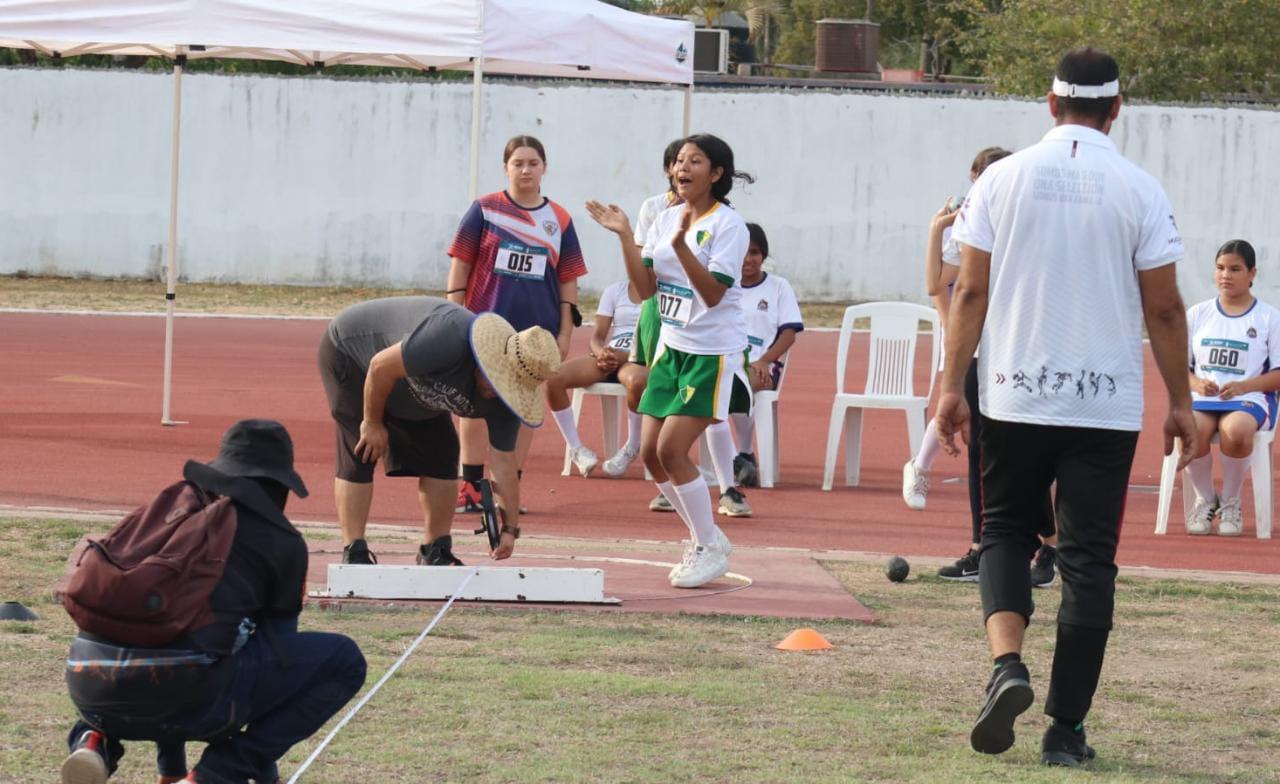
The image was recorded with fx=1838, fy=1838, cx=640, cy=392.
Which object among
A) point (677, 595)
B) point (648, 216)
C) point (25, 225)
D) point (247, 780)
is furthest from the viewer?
point (25, 225)

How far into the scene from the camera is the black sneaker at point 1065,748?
530 cm

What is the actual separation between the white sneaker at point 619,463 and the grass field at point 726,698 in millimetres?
3915

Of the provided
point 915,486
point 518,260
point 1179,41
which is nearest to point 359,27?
point 518,260

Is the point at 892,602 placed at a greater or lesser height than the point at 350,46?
lesser

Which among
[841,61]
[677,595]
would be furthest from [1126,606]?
[841,61]

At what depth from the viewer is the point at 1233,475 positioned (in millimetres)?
10469

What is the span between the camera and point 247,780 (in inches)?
181

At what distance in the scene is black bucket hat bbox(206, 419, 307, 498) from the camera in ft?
14.8

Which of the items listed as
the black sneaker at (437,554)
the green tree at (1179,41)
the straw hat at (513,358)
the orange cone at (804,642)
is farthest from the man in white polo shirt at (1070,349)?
the green tree at (1179,41)

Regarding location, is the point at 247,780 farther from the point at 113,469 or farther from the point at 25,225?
the point at 25,225

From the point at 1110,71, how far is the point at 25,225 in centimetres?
2201

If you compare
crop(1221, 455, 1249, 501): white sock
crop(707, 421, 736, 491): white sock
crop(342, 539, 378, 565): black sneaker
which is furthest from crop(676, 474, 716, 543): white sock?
crop(1221, 455, 1249, 501): white sock

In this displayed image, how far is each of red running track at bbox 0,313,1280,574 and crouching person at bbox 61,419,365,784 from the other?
5126mm

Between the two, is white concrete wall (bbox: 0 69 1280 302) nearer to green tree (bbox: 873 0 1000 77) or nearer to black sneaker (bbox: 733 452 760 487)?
black sneaker (bbox: 733 452 760 487)
